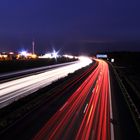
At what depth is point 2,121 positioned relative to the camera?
79.3ft

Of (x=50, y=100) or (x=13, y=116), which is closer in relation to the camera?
(x=13, y=116)

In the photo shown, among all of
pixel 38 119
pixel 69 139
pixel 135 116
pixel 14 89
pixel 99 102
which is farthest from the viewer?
pixel 14 89

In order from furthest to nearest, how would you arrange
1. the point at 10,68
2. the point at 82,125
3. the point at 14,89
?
the point at 10,68 → the point at 14,89 → the point at 82,125

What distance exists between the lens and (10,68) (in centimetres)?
8125

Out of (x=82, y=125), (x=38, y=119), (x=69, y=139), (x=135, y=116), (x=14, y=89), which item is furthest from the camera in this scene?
(x=14, y=89)

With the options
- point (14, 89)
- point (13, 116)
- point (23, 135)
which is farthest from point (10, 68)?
point (23, 135)

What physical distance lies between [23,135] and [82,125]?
4.64 meters

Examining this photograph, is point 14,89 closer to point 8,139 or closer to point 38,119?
point 38,119

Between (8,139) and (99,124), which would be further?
(99,124)

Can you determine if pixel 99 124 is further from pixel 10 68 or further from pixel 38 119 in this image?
pixel 10 68

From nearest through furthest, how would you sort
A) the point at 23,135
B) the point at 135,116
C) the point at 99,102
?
the point at 23,135
the point at 135,116
the point at 99,102

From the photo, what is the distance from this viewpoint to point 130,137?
20547 millimetres

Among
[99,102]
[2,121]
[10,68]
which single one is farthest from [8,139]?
[10,68]

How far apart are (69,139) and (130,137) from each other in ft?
13.7
